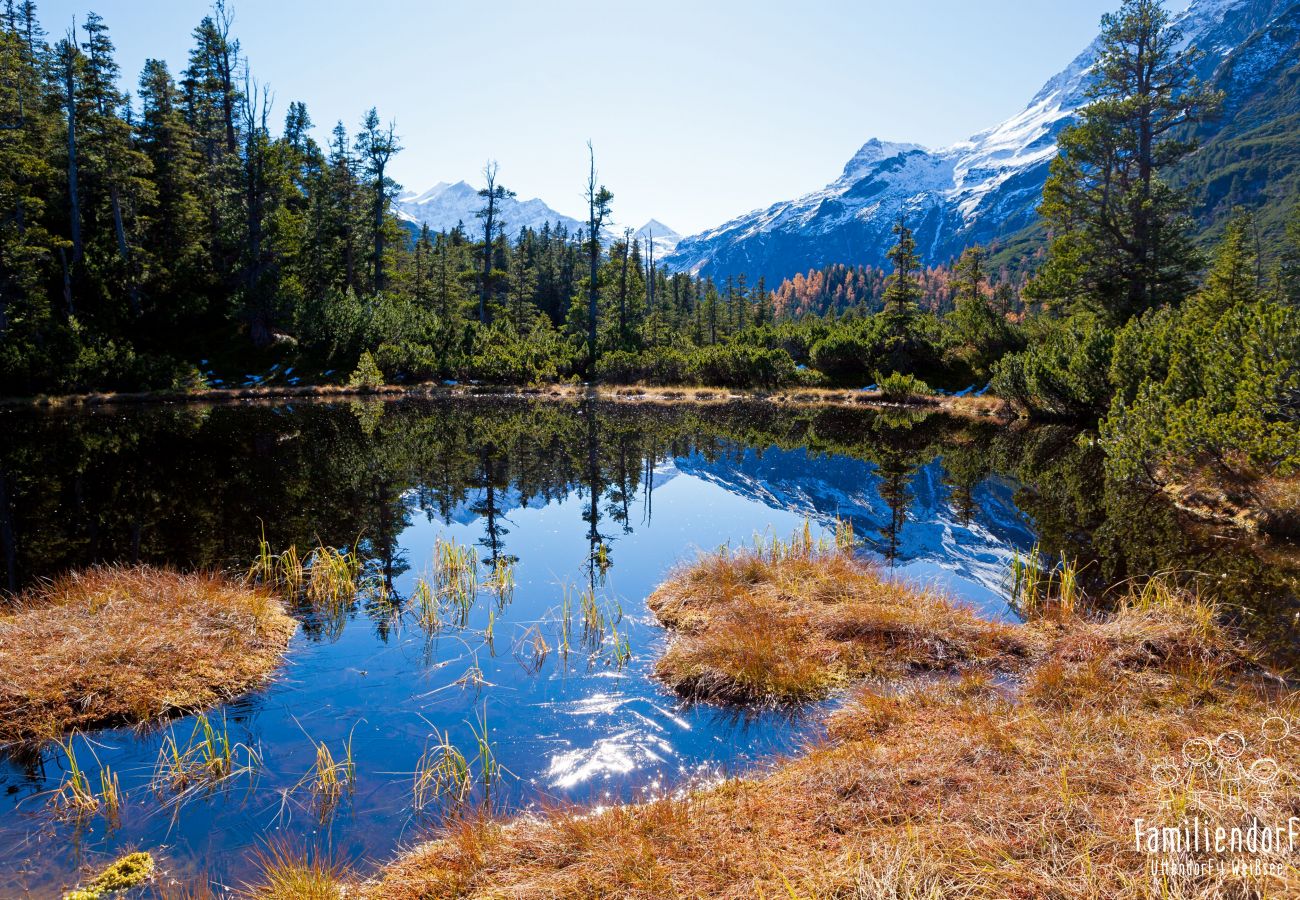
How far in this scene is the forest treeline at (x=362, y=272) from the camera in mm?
29688

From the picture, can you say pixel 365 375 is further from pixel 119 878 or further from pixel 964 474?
pixel 119 878

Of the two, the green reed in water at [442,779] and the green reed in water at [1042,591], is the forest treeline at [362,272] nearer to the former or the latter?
the green reed in water at [1042,591]

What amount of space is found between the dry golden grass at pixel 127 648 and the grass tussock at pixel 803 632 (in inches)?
173

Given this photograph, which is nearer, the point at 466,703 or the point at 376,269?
the point at 466,703

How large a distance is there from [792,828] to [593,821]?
1265 mm

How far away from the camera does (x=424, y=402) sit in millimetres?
34375

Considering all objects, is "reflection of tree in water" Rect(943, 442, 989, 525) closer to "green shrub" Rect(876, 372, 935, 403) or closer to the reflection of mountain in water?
the reflection of mountain in water

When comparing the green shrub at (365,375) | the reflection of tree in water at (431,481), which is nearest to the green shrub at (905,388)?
the reflection of tree in water at (431,481)

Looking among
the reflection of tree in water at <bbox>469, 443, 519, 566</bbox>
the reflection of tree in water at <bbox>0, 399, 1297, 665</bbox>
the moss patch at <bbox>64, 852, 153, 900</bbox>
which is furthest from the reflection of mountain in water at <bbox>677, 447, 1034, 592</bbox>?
the moss patch at <bbox>64, 852, 153, 900</bbox>

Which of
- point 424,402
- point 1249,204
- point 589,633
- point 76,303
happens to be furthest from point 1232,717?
point 1249,204

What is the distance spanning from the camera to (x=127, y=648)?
633 centimetres

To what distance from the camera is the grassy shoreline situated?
30.4m

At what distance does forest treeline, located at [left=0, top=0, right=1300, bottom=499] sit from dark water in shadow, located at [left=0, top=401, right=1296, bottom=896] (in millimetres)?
7896

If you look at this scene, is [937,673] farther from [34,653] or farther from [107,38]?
[107,38]
